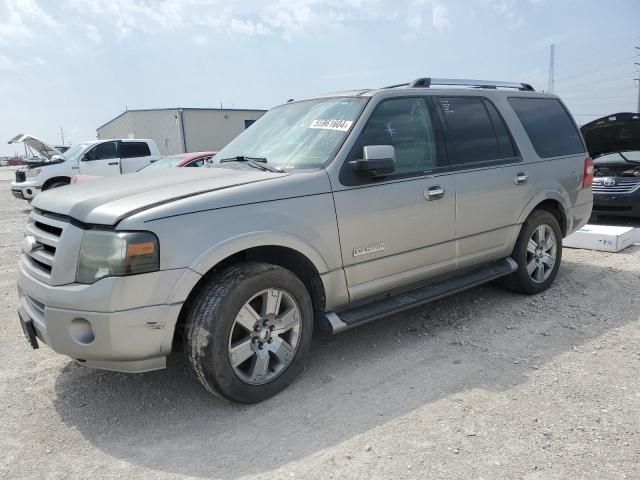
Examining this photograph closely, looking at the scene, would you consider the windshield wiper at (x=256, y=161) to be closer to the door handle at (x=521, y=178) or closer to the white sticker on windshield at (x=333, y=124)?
the white sticker on windshield at (x=333, y=124)

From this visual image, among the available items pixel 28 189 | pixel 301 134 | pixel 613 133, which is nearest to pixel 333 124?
pixel 301 134

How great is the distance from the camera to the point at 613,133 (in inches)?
323

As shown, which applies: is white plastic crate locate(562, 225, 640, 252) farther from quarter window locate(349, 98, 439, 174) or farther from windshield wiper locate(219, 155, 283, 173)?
windshield wiper locate(219, 155, 283, 173)

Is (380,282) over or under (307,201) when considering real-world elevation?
under

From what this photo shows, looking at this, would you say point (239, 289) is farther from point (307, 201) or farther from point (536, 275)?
point (536, 275)

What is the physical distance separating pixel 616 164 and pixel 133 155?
12342mm

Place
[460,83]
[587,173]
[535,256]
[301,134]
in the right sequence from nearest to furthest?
[301,134], [460,83], [535,256], [587,173]

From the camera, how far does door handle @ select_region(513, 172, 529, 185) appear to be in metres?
4.58

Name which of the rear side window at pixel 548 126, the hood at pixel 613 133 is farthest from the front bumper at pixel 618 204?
the rear side window at pixel 548 126

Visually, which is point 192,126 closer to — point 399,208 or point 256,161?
point 256,161

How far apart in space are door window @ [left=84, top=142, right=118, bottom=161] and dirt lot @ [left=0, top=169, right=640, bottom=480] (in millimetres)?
11124

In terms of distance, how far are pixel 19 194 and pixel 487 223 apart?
13.2m

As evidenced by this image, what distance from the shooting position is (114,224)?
2.69 m

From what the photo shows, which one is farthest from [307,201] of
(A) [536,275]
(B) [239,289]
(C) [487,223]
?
(A) [536,275]
